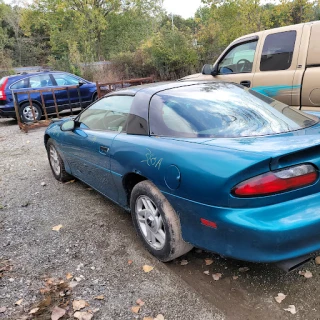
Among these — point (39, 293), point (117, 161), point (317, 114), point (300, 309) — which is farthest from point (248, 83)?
point (39, 293)

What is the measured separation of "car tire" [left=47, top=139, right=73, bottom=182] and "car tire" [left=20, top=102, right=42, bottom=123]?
228 inches

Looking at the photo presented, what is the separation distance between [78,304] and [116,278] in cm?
38

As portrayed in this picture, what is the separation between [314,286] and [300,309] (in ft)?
0.97

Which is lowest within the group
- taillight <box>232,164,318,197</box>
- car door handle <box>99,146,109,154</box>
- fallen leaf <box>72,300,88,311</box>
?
fallen leaf <box>72,300,88,311</box>

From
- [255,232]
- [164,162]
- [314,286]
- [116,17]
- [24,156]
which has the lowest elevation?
[24,156]

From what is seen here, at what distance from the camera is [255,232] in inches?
81.3

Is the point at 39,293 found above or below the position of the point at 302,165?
below

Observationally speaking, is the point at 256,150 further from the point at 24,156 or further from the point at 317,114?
the point at 24,156

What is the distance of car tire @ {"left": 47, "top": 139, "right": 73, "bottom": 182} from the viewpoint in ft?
16.3

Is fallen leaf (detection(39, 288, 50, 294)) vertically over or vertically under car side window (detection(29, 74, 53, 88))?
under

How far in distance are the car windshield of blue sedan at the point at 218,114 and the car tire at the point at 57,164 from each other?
95.0 inches

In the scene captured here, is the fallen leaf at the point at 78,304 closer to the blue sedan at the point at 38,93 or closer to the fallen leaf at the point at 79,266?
the fallen leaf at the point at 79,266

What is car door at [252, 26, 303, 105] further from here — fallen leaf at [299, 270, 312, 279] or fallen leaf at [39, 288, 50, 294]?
fallen leaf at [39, 288, 50, 294]

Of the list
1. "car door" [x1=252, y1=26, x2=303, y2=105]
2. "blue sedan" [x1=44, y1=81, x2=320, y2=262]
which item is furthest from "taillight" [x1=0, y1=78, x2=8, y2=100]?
"car door" [x1=252, y1=26, x2=303, y2=105]
